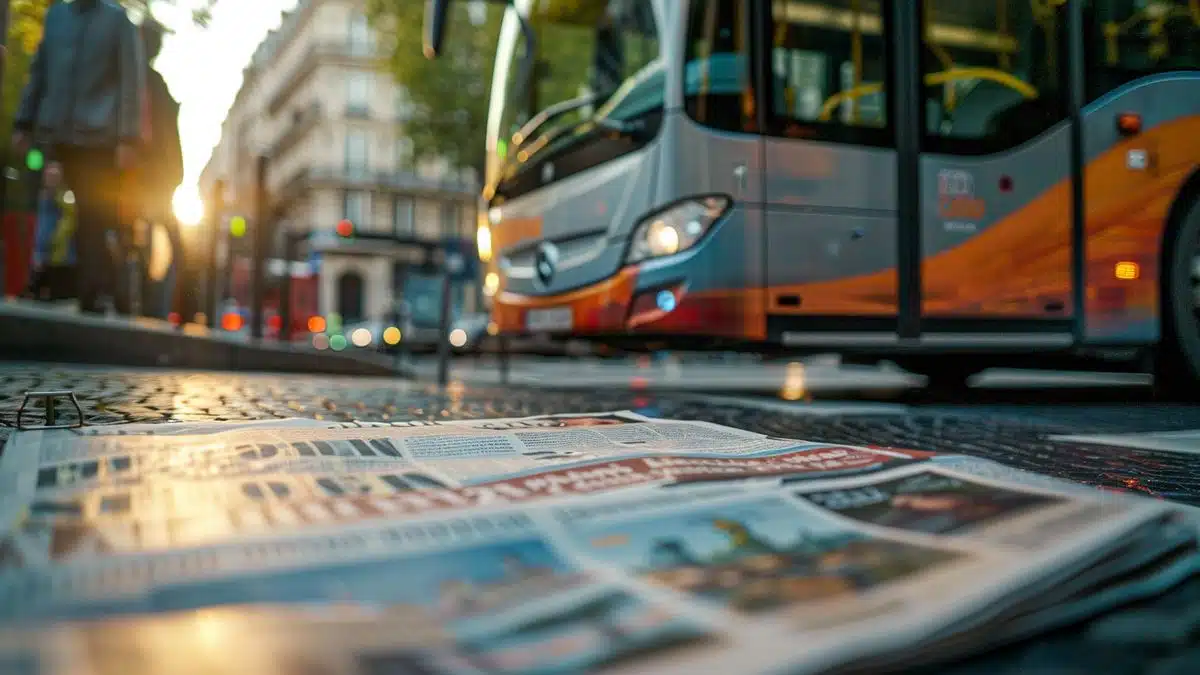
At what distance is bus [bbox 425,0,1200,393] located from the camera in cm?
428

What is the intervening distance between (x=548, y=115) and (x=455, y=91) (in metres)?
17.5

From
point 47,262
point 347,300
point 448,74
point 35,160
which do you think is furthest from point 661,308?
point 347,300

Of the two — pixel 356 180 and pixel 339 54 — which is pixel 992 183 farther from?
pixel 339 54

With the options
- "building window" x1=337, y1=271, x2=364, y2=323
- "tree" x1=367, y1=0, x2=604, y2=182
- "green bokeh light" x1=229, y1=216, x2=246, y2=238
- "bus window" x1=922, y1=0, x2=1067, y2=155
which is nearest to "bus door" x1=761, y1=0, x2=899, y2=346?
"bus window" x1=922, y1=0, x2=1067, y2=155

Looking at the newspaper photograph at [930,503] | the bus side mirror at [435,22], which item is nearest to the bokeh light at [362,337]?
the bus side mirror at [435,22]

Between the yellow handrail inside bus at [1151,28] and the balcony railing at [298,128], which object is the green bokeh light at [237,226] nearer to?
the yellow handrail inside bus at [1151,28]

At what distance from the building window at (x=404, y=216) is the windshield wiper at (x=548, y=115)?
115ft

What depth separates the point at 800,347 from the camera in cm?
438

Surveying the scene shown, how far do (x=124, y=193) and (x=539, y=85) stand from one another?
2.63 meters

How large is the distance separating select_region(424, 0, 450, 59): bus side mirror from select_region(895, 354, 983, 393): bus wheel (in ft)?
12.4

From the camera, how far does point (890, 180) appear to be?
4.46m

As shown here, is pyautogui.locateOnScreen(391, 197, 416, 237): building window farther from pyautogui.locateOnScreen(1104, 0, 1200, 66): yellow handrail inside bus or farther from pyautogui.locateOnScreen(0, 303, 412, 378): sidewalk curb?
pyautogui.locateOnScreen(1104, 0, 1200, 66): yellow handrail inside bus

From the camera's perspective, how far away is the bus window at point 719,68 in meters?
4.33

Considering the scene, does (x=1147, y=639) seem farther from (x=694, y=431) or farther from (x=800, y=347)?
(x=800, y=347)
